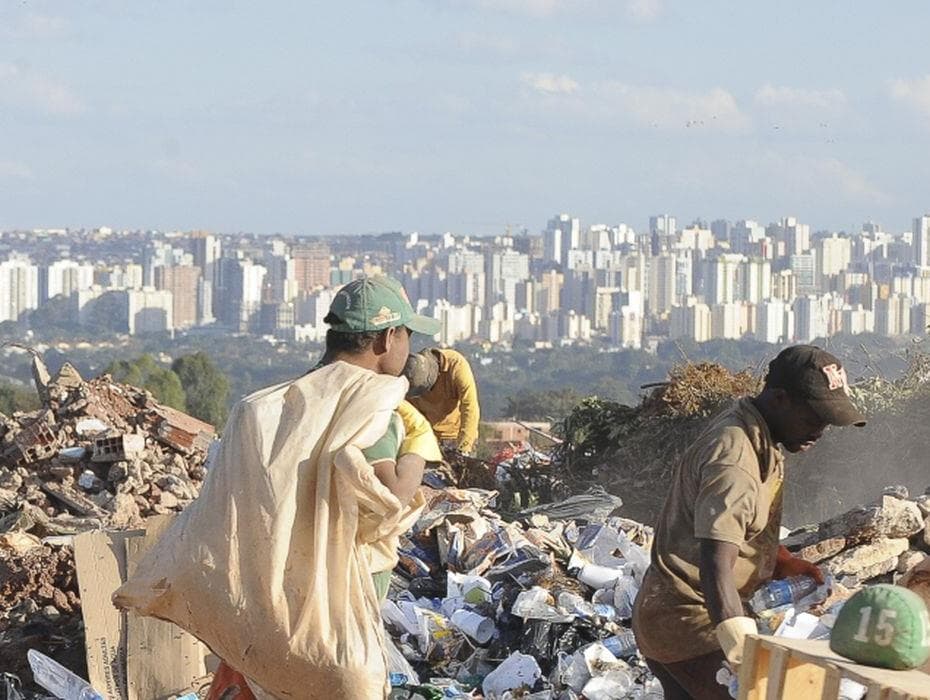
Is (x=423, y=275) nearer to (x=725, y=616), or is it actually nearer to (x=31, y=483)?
(x=31, y=483)

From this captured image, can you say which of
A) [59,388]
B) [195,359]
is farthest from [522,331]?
[59,388]

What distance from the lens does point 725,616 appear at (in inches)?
148

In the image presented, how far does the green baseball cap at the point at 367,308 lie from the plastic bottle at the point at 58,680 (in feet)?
10.0

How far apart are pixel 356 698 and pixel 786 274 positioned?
94.0 m

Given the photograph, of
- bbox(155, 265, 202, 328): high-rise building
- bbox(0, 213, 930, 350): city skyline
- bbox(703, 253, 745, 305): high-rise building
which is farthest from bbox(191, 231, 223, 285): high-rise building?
bbox(703, 253, 745, 305): high-rise building

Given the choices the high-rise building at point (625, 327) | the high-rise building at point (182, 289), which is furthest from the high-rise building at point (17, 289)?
the high-rise building at point (625, 327)

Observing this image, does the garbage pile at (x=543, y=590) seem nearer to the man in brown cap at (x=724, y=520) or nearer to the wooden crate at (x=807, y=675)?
the man in brown cap at (x=724, y=520)

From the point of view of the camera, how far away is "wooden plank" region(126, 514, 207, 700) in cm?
638

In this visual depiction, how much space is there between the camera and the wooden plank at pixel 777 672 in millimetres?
3148

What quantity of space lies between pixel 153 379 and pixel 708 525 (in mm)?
36780

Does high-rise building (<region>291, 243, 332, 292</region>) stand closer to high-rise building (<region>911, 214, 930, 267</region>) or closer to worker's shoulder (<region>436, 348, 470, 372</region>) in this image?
high-rise building (<region>911, 214, 930, 267</region>)

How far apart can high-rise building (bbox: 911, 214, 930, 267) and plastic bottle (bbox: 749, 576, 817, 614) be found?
255ft

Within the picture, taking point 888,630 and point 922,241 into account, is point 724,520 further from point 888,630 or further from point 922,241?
point 922,241

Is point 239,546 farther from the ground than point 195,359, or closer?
farther from the ground
